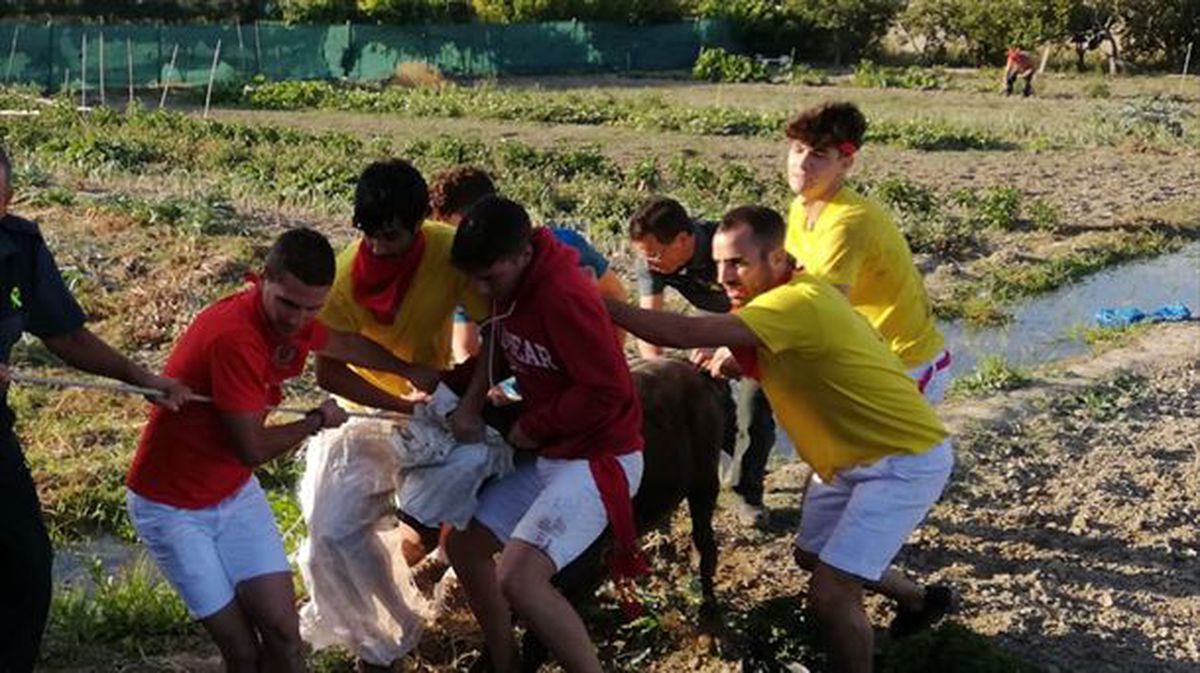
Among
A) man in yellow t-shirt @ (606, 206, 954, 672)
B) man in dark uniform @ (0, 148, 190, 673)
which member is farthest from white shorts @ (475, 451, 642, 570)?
man in dark uniform @ (0, 148, 190, 673)

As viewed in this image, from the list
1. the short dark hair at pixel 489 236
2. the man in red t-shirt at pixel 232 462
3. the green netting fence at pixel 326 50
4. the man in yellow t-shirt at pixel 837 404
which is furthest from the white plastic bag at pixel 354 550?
the green netting fence at pixel 326 50

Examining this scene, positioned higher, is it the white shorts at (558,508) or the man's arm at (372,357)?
the man's arm at (372,357)

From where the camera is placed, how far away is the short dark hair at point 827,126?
5938mm

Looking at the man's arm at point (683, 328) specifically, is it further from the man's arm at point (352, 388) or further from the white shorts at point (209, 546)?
the white shorts at point (209, 546)

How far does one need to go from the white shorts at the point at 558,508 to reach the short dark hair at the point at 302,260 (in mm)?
936

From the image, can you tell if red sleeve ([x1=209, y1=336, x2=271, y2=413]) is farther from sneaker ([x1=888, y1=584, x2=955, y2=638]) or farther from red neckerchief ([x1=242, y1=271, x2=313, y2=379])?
sneaker ([x1=888, y1=584, x2=955, y2=638])

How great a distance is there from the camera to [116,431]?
327 inches

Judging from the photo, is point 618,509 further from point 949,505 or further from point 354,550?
point 949,505

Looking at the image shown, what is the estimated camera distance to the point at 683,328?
4812mm

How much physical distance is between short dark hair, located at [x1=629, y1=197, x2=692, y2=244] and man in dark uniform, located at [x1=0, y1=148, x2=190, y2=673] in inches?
105

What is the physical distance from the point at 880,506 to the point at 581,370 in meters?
1.12

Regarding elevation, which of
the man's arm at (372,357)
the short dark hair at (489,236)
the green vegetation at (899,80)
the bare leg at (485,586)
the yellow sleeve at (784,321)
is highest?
the short dark hair at (489,236)

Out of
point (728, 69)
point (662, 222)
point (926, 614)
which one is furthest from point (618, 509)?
point (728, 69)

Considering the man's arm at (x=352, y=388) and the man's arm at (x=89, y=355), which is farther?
the man's arm at (x=352, y=388)
